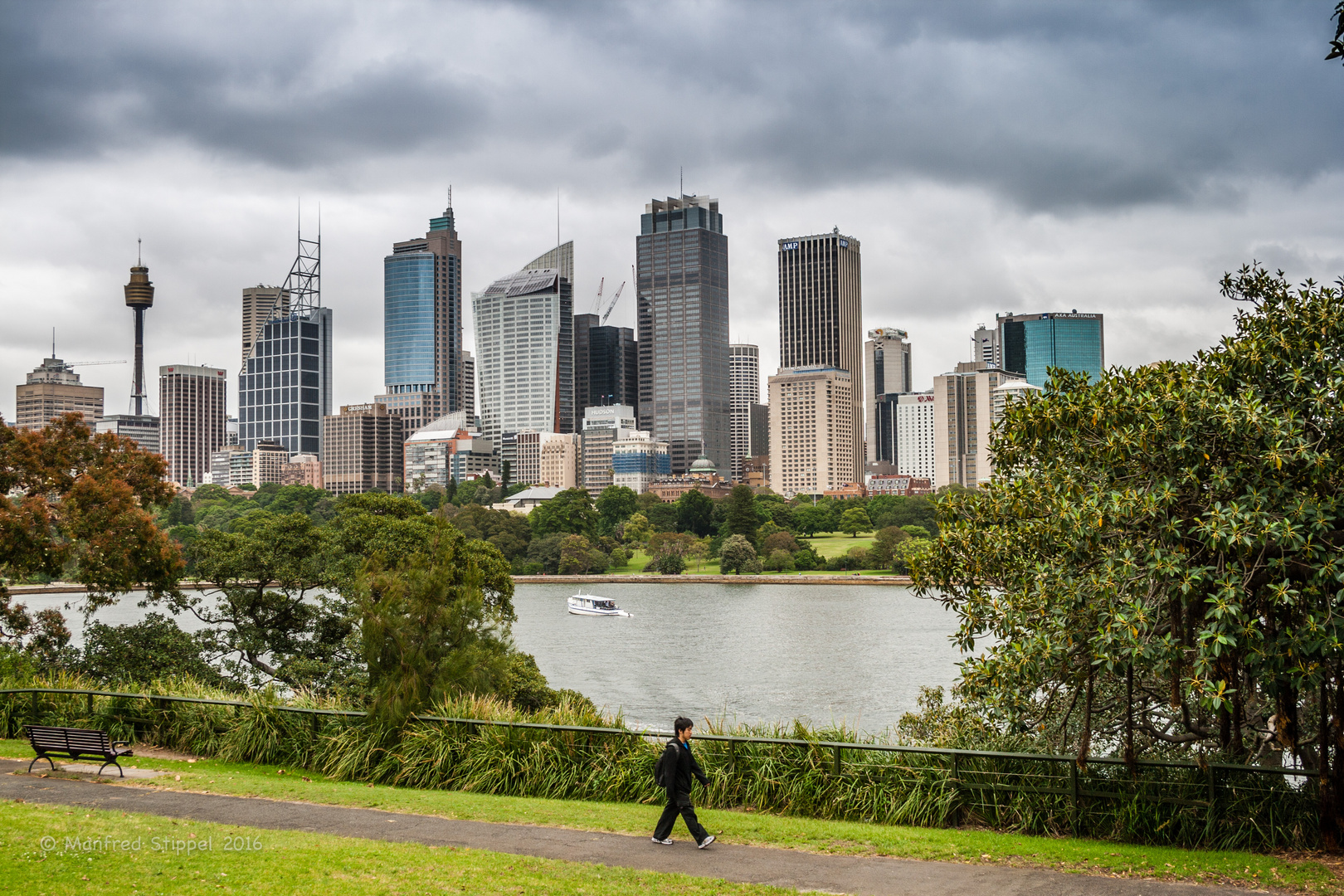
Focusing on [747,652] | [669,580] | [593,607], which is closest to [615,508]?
[669,580]

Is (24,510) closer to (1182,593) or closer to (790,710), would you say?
(1182,593)

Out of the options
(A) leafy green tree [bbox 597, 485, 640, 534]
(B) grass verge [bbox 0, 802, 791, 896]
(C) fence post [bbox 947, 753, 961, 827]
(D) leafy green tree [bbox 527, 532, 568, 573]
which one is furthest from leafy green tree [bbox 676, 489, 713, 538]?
(B) grass verge [bbox 0, 802, 791, 896]

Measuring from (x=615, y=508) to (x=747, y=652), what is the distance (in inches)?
4182

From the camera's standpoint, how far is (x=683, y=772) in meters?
11.8

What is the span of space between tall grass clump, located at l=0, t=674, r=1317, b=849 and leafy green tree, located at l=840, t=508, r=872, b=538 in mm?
142435

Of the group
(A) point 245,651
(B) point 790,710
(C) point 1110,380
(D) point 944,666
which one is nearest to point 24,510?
(A) point 245,651

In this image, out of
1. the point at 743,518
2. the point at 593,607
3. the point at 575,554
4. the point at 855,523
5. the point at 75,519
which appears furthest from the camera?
the point at 855,523

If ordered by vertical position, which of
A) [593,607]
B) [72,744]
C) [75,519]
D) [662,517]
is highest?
[75,519]

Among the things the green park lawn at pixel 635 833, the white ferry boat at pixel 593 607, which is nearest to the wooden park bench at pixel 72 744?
the green park lawn at pixel 635 833

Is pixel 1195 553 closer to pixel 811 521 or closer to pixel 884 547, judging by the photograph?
pixel 884 547

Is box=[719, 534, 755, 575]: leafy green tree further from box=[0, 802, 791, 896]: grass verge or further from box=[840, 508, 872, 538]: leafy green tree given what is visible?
box=[0, 802, 791, 896]: grass verge

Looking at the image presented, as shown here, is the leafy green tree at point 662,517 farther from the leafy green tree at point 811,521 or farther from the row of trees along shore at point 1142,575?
the row of trees along shore at point 1142,575

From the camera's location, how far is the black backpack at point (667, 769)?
11.7 m

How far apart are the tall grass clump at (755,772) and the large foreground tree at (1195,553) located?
0.67 meters
